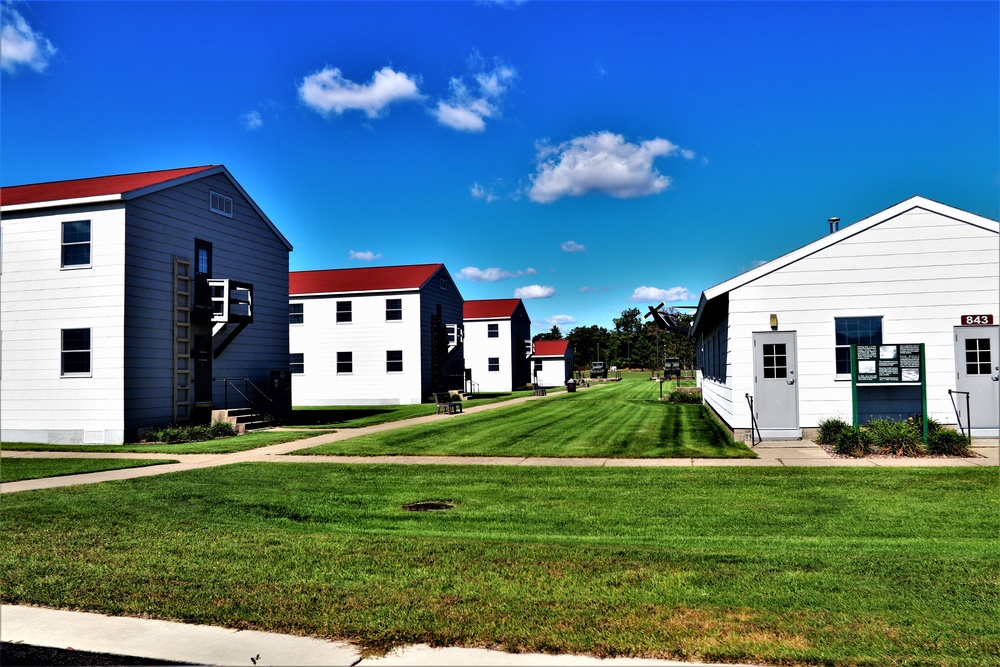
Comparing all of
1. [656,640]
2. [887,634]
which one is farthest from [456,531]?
[887,634]

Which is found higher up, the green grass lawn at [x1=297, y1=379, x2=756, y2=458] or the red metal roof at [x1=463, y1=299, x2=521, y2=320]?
the red metal roof at [x1=463, y1=299, x2=521, y2=320]

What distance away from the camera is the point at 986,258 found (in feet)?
50.3

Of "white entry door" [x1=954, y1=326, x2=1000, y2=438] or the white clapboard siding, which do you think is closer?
"white entry door" [x1=954, y1=326, x2=1000, y2=438]

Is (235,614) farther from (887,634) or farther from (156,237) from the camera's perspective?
(156,237)

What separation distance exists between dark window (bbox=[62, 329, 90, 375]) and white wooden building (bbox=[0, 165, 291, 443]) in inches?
1.1

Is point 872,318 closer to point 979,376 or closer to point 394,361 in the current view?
point 979,376

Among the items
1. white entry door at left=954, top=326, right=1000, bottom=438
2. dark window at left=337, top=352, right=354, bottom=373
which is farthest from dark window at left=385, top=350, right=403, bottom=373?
white entry door at left=954, top=326, right=1000, bottom=438

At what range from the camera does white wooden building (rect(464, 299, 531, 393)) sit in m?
52.4

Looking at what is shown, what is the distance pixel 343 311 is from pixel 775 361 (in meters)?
25.9

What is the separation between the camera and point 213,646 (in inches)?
176

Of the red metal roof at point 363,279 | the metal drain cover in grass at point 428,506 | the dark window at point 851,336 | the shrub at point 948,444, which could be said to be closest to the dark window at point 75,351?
the metal drain cover in grass at point 428,506

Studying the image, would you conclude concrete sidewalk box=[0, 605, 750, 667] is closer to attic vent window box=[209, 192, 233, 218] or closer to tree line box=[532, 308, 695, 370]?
attic vent window box=[209, 192, 233, 218]

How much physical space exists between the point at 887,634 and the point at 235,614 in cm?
460

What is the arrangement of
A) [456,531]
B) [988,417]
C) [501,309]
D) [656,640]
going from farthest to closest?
[501,309] < [988,417] < [456,531] < [656,640]
